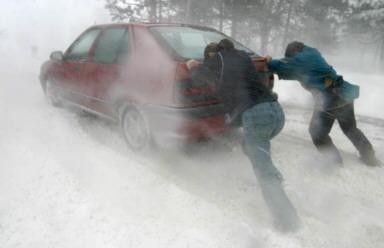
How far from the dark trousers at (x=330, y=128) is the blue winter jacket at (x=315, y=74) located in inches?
5.8

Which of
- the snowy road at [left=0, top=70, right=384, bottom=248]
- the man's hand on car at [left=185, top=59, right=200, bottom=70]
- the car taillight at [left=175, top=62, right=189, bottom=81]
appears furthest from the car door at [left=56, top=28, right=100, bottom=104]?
the man's hand on car at [left=185, top=59, right=200, bottom=70]

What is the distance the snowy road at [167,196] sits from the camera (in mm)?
2910

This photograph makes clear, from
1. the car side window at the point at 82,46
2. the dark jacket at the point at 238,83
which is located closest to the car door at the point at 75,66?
the car side window at the point at 82,46

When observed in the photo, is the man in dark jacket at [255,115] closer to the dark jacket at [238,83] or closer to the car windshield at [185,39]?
the dark jacket at [238,83]

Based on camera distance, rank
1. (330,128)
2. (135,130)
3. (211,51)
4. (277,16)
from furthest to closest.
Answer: (277,16), (135,130), (330,128), (211,51)

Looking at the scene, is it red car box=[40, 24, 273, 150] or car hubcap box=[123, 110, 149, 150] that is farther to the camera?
car hubcap box=[123, 110, 149, 150]

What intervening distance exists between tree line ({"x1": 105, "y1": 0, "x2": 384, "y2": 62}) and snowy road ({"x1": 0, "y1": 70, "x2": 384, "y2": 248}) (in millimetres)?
19824

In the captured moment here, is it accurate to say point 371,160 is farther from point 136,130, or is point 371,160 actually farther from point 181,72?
point 136,130

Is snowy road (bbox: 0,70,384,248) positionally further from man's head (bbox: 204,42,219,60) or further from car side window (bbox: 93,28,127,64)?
man's head (bbox: 204,42,219,60)

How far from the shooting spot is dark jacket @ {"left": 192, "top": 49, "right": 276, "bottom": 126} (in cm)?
310

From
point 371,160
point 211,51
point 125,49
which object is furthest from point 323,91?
point 125,49

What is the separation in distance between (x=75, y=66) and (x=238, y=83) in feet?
11.2

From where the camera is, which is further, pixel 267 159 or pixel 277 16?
pixel 277 16

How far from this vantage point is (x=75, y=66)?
18.3 feet
